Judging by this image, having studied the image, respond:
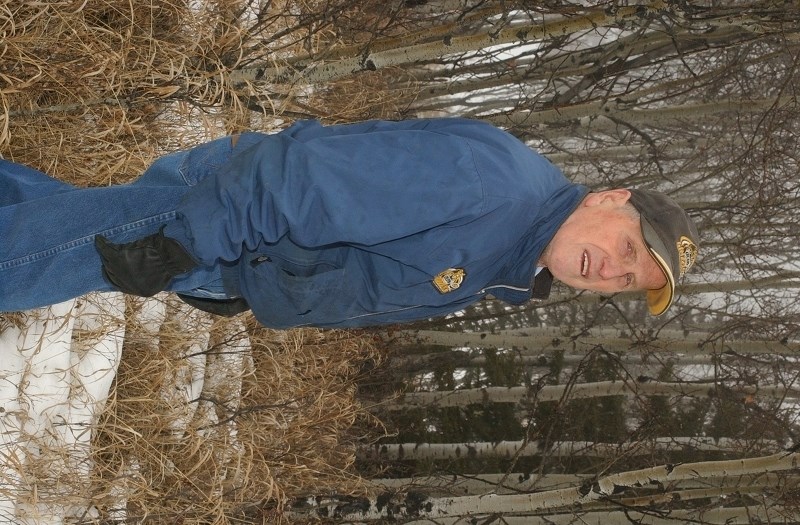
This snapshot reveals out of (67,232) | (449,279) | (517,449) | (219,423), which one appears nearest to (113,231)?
(67,232)

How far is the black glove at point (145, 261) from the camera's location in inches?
82.4

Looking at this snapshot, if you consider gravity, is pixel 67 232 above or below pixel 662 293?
above

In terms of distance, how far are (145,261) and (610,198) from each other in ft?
4.61

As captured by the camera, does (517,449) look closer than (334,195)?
No

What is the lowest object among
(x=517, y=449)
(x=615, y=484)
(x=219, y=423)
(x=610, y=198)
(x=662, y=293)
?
(x=517, y=449)

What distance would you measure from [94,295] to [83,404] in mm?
495

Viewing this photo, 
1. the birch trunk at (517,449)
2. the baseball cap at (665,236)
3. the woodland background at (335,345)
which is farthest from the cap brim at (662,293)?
the birch trunk at (517,449)

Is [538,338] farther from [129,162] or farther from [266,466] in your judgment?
[129,162]

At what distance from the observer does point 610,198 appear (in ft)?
7.00

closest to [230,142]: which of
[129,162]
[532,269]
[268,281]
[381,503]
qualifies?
[268,281]

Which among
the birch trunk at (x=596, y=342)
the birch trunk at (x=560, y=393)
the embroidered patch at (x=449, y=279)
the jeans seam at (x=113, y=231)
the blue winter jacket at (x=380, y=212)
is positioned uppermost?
the jeans seam at (x=113, y=231)

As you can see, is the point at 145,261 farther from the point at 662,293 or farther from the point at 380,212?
the point at 662,293

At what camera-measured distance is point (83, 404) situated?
10.3 ft

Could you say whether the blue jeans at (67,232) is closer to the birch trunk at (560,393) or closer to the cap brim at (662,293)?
the cap brim at (662,293)
